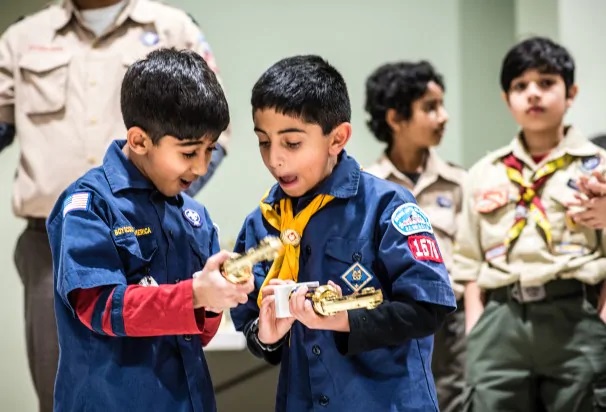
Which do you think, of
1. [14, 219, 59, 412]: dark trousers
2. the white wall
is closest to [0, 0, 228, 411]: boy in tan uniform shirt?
[14, 219, 59, 412]: dark trousers

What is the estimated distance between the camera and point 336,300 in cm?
155

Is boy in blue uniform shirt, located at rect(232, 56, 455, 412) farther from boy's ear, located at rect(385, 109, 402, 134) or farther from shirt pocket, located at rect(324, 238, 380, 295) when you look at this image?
boy's ear, located at rect(385, 109, 402, 134)

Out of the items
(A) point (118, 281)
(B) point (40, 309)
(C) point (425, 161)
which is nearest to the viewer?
(A) point (118, 281)

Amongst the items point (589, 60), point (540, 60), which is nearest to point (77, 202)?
point (540, 60)

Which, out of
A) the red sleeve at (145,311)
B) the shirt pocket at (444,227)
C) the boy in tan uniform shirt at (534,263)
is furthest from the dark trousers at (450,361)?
the red sleeve at (145,311)

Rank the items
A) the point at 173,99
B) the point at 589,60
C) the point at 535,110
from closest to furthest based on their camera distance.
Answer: the point at 173,99 → the point at 535,110 → the point at 589,60

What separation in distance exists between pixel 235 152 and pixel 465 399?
1650mm

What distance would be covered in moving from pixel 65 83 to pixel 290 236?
123 centimetres

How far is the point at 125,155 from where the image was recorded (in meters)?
1.75

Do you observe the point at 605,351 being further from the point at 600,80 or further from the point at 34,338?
the point at 34,338

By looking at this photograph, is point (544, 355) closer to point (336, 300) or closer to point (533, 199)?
point (533, 199)

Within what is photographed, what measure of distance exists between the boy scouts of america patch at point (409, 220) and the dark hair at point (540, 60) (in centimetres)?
129

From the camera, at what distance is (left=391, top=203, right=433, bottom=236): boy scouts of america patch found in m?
1.70

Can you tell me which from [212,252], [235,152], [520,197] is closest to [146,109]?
[212,252]
